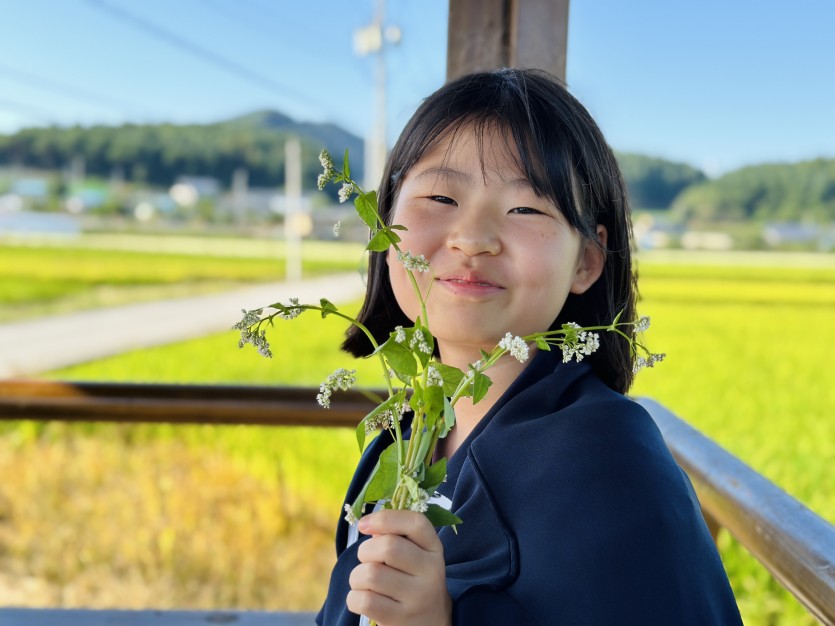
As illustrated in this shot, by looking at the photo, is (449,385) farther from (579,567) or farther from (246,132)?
(246,132)

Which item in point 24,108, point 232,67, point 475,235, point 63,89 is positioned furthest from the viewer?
point 232,67

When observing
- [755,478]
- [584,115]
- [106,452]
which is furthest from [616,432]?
[106,452]

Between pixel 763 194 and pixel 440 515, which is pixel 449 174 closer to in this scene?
pixel 440 515

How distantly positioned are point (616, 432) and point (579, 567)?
14 cm

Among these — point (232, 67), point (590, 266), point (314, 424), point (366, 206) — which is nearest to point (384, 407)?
point (366, 206)

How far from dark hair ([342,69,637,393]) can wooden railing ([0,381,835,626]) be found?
282mm

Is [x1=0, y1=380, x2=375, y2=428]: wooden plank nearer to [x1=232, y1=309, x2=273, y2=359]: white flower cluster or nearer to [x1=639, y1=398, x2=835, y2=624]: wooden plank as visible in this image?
[x1=639, y1=398, x2=835, y2=624]: wooden plank

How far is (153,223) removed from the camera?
19.3 meters

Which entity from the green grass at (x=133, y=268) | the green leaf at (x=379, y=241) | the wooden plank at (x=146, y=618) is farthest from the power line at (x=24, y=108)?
the green leaf at (x=379, y=241)

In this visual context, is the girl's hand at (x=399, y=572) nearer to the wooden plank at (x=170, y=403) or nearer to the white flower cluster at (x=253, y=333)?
the white flower cluster at (x=253, y=333)

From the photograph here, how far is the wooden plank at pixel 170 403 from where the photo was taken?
2021mm

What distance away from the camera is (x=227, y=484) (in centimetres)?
576

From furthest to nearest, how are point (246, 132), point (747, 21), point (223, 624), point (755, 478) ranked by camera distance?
1. point (747, 21)
2. point (246, 132)
3. point (223, 624)
4. point (755, 478)

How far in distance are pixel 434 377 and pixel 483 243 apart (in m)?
0.20
